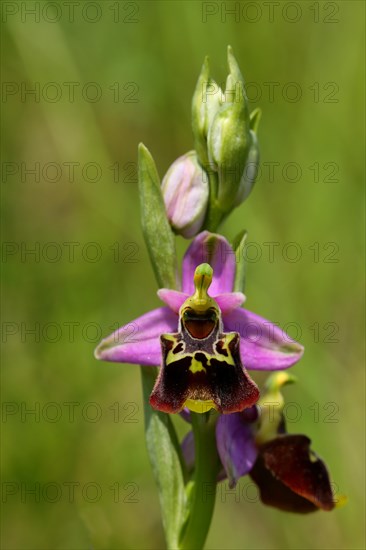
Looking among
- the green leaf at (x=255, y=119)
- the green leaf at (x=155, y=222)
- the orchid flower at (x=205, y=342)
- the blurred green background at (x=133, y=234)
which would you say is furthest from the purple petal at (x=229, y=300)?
the blurred green background at (x=133, y=234)

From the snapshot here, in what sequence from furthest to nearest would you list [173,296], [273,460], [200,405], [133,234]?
1. [133,234]
2. [273,460]
3. [173,296]
4. [200,405]

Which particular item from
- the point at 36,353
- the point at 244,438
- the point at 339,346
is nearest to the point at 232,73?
the point at 244,438

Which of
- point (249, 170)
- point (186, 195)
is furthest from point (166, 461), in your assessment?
point (249, 170)

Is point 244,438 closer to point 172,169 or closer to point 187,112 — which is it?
point 172,169

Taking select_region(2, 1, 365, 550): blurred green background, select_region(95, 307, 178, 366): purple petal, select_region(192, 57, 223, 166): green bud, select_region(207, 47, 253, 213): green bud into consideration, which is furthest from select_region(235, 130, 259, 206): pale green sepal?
select_region(2, 1, 365, 550): blurred green background

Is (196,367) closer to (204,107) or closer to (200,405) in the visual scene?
(200,405)
